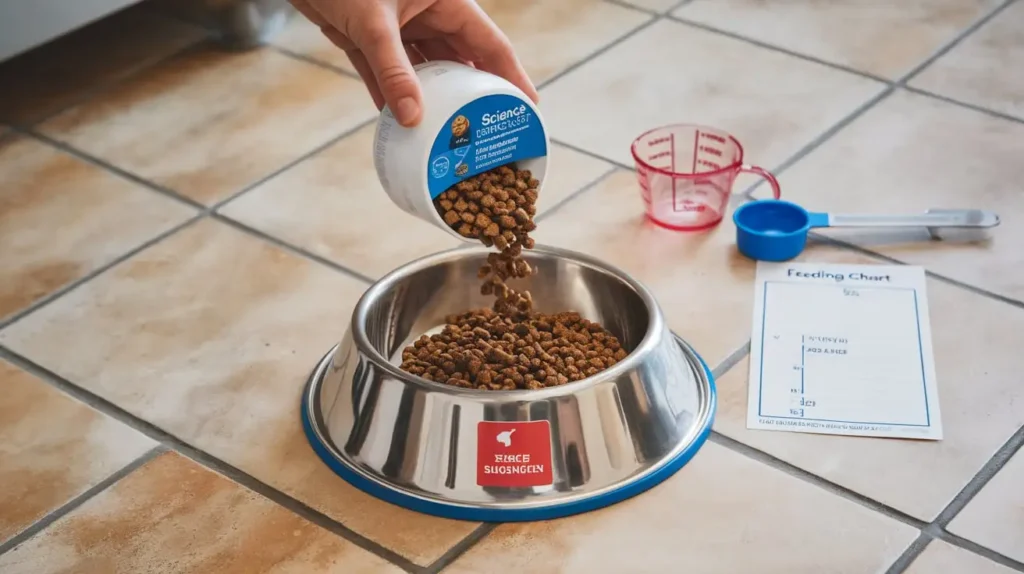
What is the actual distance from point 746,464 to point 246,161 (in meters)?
0.82

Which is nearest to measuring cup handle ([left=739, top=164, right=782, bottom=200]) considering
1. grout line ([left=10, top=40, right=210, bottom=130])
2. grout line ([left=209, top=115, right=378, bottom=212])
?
grout line ([left=209, top=115, right=378, bottom=212])

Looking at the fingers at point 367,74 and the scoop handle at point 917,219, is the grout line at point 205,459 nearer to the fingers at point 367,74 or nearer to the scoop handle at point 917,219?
the fingers at point 367,74

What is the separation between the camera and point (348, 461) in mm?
1209

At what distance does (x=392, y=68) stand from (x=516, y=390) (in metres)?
0.29

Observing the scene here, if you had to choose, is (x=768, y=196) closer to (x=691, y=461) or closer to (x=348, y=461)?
(x=691, y=461)

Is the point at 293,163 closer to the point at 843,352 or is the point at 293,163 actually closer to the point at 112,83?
the point at 112,83

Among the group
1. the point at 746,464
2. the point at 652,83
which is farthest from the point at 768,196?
the point at 746,464

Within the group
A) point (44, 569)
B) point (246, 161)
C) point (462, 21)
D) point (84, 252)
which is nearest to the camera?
point (44, 569)

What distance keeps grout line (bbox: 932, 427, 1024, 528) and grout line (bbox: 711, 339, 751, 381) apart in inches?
10.1

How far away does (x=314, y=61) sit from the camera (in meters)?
1.95

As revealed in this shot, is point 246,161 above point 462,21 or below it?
below

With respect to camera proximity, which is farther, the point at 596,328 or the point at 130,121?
the point at 130,121

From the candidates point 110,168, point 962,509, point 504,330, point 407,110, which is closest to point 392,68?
point 407,110

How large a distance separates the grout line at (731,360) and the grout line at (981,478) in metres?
0.26
